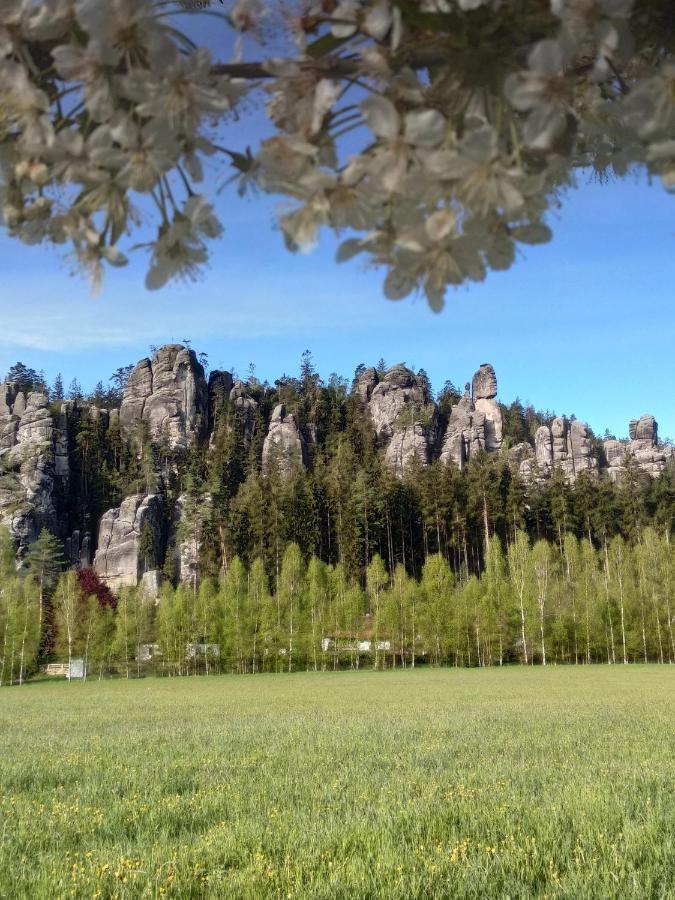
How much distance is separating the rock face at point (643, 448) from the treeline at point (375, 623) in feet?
183

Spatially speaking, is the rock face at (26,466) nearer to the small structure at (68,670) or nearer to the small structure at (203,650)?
the small structure at (68,670)

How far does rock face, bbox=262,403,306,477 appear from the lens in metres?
95.3

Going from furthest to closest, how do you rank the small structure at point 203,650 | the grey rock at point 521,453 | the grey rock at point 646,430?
1. the grey rock at point 646,430
2. the grey rock at point 521,453
3. the small structure at point 203,650

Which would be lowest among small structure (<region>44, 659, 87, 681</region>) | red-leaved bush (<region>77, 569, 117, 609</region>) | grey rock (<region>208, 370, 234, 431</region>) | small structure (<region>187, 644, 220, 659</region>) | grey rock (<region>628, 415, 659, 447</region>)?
small structure (<region>44, 659, 87, 681</region>)

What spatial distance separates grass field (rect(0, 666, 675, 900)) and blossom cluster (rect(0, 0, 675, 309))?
189 inches

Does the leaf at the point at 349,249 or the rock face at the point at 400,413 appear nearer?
the leaf at the point at 349,249

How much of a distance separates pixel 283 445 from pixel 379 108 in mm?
98686

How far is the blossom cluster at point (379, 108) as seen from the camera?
4.13ft

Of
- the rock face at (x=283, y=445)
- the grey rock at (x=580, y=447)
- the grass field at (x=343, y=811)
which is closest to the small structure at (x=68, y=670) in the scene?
the grass field at (x=343, y=811)

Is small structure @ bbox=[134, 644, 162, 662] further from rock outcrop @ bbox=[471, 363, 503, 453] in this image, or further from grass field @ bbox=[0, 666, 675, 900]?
rock outcrop @ bbox=[471, 363, 503, 453]

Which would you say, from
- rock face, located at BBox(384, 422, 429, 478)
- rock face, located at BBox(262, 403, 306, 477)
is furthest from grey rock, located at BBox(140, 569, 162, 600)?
rock face, located at BBox(384, 422, 429, 478)

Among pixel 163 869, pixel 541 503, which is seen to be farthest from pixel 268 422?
pixel 163 869

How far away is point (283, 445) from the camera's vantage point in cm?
9962

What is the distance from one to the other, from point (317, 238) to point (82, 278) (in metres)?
0.59
